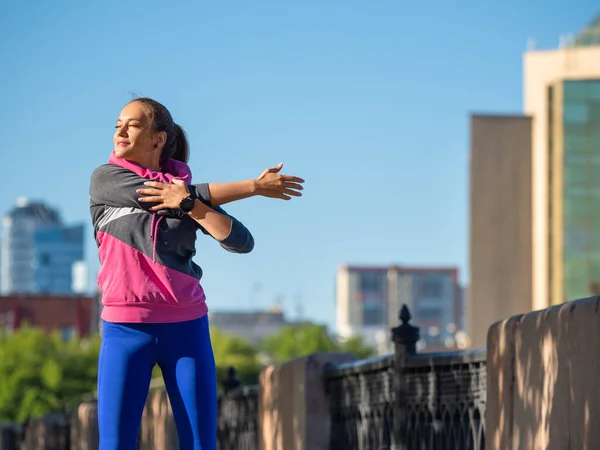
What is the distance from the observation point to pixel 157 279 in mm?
5035

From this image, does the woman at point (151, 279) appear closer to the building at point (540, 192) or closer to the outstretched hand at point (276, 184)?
the outstretched hand at point (276, 184)

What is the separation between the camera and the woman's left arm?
495 cm

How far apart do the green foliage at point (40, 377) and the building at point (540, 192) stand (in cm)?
2271

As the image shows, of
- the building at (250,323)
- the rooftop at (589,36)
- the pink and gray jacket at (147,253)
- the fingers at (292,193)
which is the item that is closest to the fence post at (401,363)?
the pink and gray jacket at (147,253)

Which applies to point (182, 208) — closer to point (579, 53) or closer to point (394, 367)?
point (394, 367)

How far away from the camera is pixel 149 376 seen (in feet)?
16.6

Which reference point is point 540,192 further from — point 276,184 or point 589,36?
point 276,184

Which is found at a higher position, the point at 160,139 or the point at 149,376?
the point at 160,139

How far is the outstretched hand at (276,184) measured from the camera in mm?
4887

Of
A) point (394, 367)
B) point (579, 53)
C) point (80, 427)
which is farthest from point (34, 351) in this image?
point (394, 367)

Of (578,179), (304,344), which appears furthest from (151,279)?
(304,344)

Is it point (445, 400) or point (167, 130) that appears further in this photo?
point (445, 400)

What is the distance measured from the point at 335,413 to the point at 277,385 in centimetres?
61

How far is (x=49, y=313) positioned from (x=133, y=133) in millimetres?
122701
